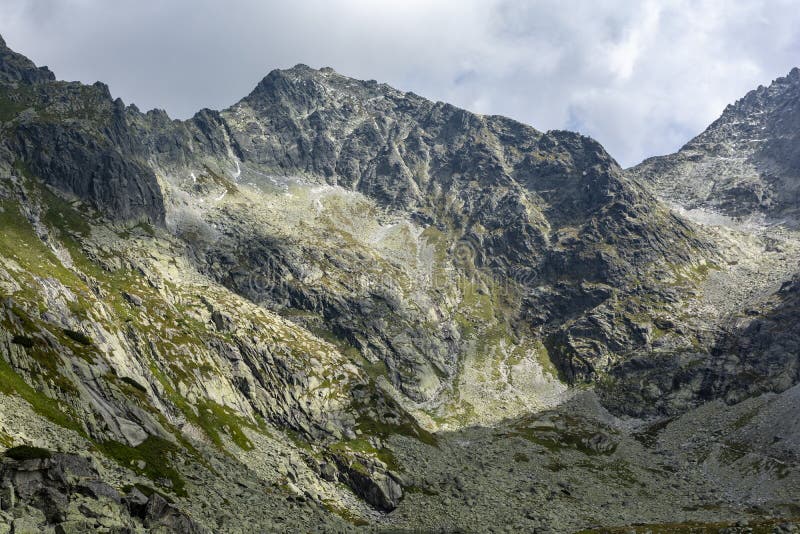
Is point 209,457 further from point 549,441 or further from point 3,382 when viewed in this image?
point 549,441

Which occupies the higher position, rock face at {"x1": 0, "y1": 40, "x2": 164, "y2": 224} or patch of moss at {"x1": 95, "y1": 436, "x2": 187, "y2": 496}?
rock face at {"x1": 0, "y1": 40, "x2": 164, "y2": 224}

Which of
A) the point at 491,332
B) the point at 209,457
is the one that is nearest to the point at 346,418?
the point at 209,457

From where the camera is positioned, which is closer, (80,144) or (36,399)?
(36,399)

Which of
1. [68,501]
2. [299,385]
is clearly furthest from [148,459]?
[299,385]

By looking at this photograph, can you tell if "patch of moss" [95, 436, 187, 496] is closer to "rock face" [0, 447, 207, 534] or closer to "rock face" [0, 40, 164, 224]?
"rock face" [0, 447, 207, 534]

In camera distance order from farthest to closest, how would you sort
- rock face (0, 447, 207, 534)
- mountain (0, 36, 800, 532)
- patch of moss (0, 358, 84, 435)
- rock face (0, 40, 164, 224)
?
rock face (0, 40, 164, 224)
mountain (0, 36, 800, 532)
patch of moss (0, 358, 84, 435)
rock face (0, 447, 207, 534)

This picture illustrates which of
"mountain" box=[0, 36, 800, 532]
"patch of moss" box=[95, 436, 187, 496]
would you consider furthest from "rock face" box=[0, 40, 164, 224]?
"patch of moss" box=[95, 436, 187, 496]

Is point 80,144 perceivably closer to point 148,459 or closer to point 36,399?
point 36,399

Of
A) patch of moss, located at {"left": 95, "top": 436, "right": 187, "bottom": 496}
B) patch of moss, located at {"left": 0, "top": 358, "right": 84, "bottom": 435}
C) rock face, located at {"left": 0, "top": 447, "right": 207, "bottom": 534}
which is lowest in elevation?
patch of moss, located at {"left": 95, "top": 436, "right": 187, "bottom": 496}

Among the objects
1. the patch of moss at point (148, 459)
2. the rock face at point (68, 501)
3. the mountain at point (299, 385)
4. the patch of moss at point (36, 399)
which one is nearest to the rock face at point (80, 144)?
the mountain at point (299, 385)

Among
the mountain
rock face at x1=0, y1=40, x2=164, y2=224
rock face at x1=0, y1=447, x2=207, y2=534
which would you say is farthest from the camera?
rock face at x1=0, y1=40, x2=164, y2=224

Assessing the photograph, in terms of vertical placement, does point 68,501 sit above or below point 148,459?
above

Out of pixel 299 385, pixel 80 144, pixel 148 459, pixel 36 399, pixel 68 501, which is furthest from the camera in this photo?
pixel 80 144

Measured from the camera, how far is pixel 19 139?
14988 cm
